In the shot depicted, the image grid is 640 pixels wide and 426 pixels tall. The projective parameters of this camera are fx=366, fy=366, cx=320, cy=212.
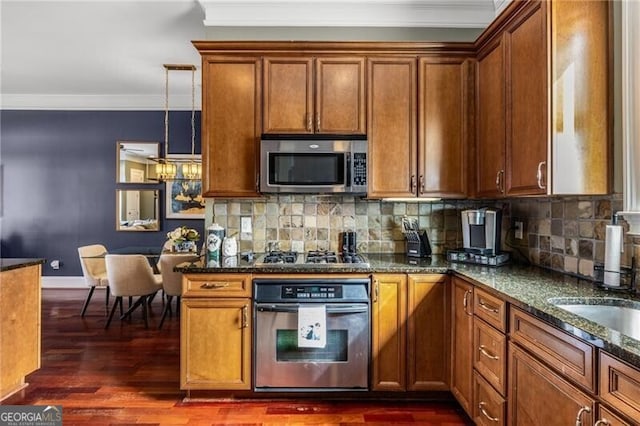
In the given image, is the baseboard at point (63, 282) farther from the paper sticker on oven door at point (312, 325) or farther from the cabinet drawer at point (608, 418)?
the cabinet drawer at point (608, 418)

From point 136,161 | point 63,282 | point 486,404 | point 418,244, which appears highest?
point 136,161

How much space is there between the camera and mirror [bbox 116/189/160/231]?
557cm

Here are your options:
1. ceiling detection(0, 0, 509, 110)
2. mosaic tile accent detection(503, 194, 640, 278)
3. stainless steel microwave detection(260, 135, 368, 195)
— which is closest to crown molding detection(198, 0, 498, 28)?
ceiling detection(0, 0, 509, 110)

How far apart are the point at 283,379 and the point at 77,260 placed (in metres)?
4.76

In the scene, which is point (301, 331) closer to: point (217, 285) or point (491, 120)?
point (217, 285)

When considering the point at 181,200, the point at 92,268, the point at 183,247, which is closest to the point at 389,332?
the point at 183,247

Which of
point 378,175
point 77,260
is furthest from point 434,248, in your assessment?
point 77,260

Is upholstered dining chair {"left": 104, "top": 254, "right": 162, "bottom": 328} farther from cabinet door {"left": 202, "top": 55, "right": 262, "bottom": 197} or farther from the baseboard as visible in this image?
the baseboard

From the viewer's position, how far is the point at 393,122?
2.65 meters

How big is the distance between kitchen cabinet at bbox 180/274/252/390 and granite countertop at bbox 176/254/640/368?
10 cm

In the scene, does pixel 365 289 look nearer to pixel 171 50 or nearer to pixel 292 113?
pixel 292 113

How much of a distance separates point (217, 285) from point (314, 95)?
1.48m

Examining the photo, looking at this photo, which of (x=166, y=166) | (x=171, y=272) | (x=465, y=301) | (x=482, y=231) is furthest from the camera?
(x=166, y=166)

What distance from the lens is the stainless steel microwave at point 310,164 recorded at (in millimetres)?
2545
